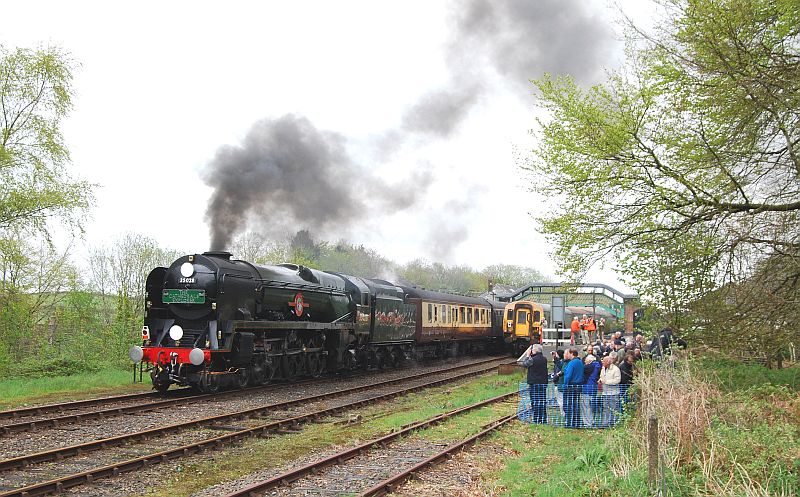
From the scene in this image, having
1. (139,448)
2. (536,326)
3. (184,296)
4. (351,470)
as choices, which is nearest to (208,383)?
(184,296)

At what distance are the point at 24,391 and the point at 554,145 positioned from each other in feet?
45.1

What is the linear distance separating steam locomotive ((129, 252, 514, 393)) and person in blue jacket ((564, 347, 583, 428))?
7.29 m

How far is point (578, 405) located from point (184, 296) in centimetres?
890

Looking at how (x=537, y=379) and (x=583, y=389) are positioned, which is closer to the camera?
(x=583, y=389)

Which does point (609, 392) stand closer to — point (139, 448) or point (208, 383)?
point (139, 448)

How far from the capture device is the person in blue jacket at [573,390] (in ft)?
41.0

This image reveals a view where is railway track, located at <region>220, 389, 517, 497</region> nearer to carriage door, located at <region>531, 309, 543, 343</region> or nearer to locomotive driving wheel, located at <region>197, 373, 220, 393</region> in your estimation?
locomotive driving wheel, located at <region>197, 373, 220, 393</region>

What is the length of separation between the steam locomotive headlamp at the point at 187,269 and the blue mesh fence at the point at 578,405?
8036 mm

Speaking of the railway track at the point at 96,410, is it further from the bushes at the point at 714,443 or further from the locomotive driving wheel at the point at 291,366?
the bushes at the point at 714,443

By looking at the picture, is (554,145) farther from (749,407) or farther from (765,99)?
(749,407)

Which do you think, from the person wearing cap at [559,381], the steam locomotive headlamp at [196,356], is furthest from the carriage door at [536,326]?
the steam locomotive headlamp at [196,356]

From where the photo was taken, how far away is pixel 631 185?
1382 centimetres

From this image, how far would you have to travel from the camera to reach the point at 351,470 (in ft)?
29.5

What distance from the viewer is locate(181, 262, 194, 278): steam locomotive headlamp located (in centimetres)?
1548
